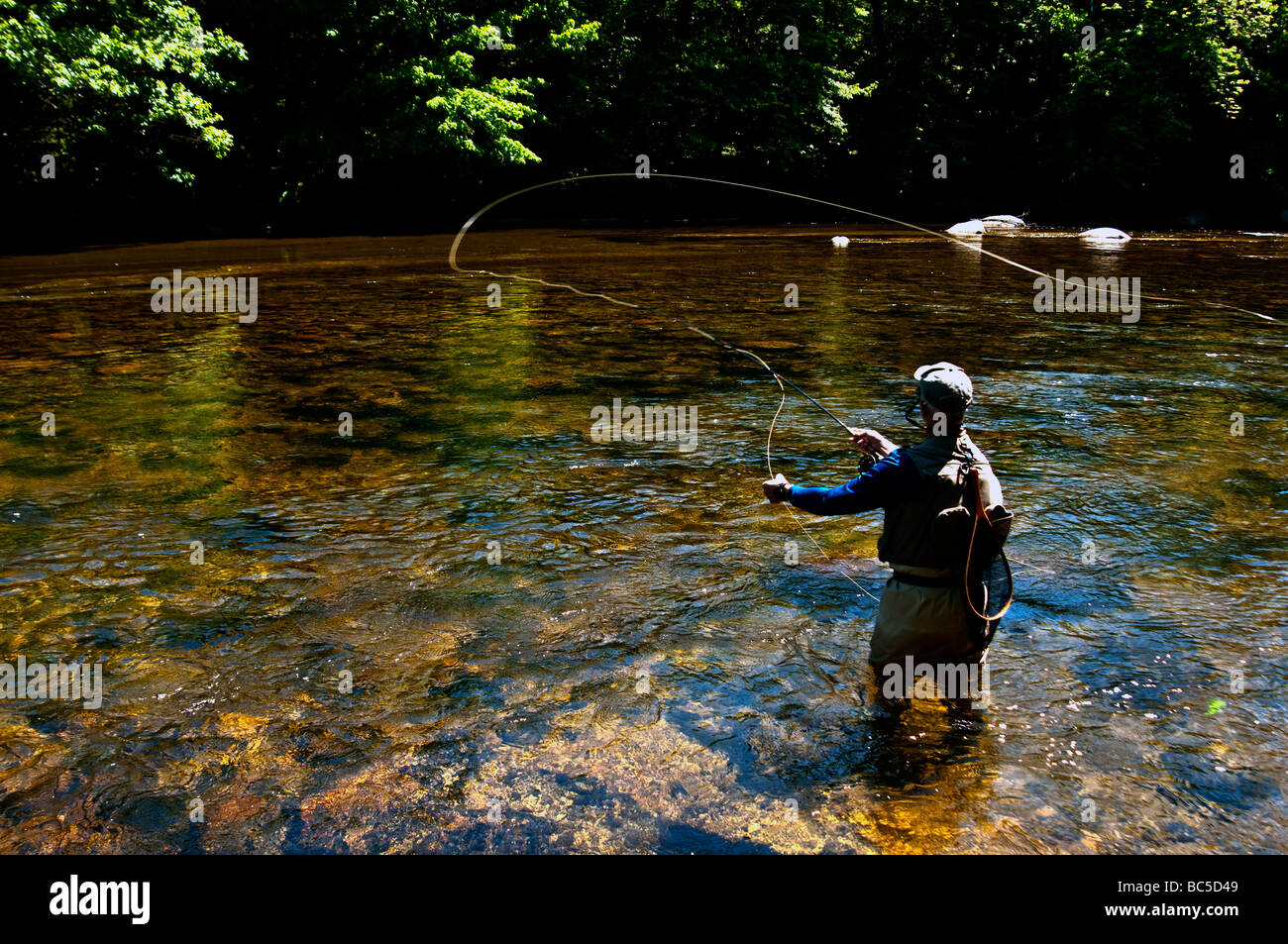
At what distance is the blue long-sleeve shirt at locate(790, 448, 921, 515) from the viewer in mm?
3500

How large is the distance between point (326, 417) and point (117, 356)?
3.57m

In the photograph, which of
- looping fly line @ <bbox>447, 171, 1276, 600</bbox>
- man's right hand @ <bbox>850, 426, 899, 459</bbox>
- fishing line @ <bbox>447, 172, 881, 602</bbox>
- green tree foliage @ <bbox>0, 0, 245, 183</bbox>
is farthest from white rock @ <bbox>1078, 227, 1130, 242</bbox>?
man's right hand @ <bbox>850, 426, 899, 459</bbox>

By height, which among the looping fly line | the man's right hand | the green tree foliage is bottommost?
the man's right hand

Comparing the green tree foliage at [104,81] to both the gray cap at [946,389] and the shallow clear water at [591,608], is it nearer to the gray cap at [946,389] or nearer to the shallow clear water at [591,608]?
the shallow clear water at [591,608]

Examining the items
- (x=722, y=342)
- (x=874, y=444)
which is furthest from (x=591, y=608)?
(x=722, y=342)

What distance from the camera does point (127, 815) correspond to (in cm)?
315

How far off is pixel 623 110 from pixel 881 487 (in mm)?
30424

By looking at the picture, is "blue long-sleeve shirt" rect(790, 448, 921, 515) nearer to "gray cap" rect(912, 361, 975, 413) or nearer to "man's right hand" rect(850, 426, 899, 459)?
"gray cap" rect(912, 361, 975, 413)

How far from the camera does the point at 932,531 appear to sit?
3562mm

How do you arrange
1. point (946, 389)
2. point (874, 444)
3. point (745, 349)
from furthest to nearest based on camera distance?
point (745, 349), point (874, 444), point (946, 389)

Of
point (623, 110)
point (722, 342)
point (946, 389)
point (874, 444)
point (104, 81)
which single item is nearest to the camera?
point (946, 389)

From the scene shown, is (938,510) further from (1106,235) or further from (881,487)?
(1106,235)
